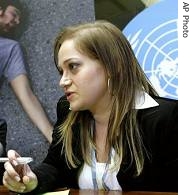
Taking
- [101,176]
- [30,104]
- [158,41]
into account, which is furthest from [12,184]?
[158,41]

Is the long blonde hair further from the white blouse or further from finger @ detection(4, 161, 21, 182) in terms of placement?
finger @ detection(4, 161, 21, 182)

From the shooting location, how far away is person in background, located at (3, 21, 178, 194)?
0.91 metres

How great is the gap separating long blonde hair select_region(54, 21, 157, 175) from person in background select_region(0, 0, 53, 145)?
0.42m

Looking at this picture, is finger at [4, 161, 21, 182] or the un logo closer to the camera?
finger at [4, 161, 21, 182]

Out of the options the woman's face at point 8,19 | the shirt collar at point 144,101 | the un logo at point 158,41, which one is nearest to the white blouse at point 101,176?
the shirt collar at point 144,101

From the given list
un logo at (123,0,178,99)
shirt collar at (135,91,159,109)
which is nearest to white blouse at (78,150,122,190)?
shirt collar at (135,91,159,109)

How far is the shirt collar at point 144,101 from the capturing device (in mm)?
952

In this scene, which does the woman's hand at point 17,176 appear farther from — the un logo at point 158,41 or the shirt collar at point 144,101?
the un logo at point 158,41

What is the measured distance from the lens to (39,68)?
1374 millimetres

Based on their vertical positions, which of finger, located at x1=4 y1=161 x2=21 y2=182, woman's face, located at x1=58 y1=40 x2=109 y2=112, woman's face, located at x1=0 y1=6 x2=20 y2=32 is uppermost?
woman's face, located at x1=0 y1=6 x2=20 y2=32

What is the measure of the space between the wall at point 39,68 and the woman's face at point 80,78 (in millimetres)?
412

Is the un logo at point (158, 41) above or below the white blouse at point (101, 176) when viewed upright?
above
